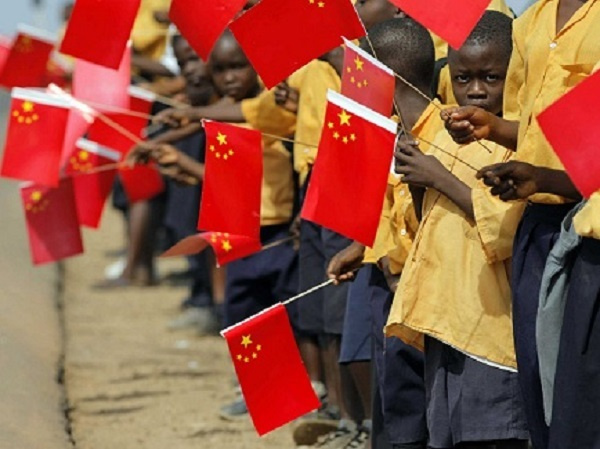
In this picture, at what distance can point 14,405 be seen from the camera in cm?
721

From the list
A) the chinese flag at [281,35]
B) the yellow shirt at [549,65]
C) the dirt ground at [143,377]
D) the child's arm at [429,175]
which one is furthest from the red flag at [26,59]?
the yellow shirt at [549,65]

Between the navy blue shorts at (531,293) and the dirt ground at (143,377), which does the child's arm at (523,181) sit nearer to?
the navy blue shorts at (531,293)

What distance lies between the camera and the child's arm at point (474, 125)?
15.2 feet

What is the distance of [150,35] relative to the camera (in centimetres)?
1166

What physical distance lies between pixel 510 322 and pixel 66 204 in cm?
362

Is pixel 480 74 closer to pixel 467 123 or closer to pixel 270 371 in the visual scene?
pixel 467 123

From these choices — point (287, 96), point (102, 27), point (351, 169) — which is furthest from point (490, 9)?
point (287, 96)

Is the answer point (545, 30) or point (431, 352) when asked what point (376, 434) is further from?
point (545, 30)

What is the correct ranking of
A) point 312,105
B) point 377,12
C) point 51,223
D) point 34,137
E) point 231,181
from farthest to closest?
point 51,223
point 34,137
point 312,105
point 377,12
point 231,181

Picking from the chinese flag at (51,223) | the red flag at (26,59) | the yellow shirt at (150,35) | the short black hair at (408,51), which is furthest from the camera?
the yellow shirt at (150,35)

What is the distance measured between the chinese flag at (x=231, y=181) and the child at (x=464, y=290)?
3.25 ft

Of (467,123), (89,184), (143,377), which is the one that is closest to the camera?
(467,123)

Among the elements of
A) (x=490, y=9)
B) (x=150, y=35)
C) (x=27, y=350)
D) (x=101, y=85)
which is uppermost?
(x=490, y=9)

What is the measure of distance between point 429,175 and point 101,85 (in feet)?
Result: 12.7
